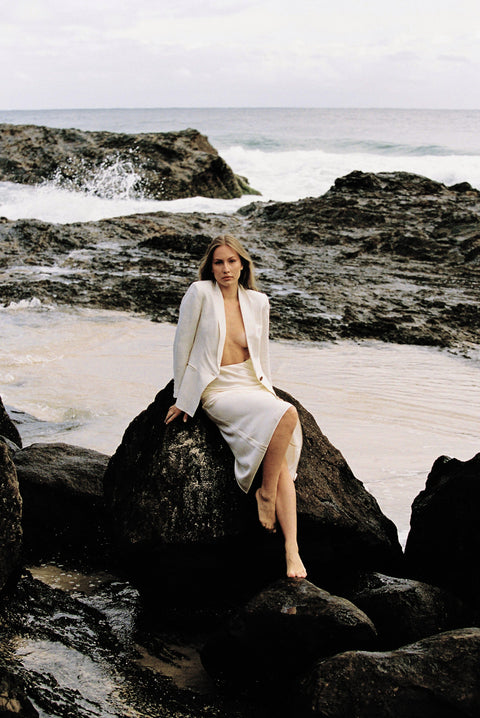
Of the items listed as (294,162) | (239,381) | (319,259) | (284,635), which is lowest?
(284,635)

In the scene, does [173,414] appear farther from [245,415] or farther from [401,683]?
[401,683]

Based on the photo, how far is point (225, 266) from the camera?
4.12m

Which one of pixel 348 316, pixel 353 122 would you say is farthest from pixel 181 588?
pixel 353 122

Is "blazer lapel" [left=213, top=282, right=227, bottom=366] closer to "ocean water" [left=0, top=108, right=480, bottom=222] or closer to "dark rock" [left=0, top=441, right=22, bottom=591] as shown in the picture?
"dark rock" [left=0, top=441, right=22, bottom=591]

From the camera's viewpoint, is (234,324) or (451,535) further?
(234,324)

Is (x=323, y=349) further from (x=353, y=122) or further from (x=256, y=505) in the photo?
(x=353, y=122)

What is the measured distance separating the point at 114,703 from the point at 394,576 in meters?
1.67

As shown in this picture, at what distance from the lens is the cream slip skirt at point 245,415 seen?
361cm

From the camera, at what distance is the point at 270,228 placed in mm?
14406

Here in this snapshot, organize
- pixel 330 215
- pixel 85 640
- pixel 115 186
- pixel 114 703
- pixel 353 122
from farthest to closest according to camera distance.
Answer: pixel 353 122 → pixel 115 186 → pixel 330 215 → pixel 85 640 → pixel 114 703

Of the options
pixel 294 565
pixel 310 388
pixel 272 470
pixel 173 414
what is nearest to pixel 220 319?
pixel 173 414

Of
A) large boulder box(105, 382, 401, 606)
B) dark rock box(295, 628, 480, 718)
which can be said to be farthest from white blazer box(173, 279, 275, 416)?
dark rock box(295, 628, 480, 718)

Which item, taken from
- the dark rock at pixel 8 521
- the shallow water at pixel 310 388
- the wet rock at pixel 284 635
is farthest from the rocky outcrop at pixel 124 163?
the wet rock at pixel 284 635

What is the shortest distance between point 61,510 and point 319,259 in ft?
27.9
